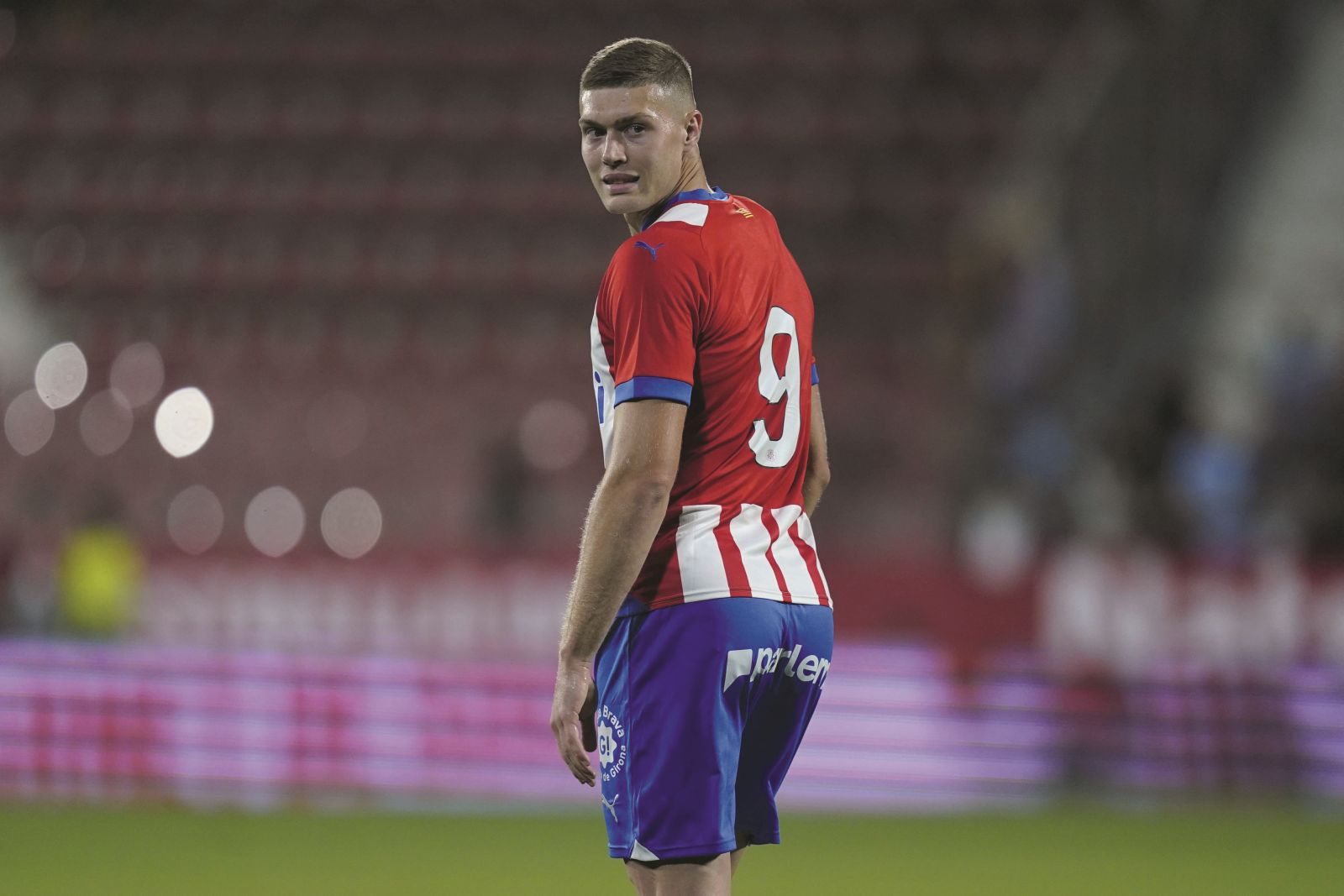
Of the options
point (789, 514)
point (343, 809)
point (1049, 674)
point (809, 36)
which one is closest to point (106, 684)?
point (343, 809)

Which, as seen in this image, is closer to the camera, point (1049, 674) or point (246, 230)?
point (1049, 674)

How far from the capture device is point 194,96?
18.4 meters

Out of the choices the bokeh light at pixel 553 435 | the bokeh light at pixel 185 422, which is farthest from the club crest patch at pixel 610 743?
the bokeh light at pixel 185 422

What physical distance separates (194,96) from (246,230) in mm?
2142

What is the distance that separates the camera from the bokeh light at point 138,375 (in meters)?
15.3

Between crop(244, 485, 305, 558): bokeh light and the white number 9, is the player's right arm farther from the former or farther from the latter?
crop(244, 485, 305, 558): bokeh light

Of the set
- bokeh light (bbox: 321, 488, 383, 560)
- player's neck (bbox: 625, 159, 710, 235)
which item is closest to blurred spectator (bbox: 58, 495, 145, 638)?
bokeh light (bbox: 321, 488, 383, 560)

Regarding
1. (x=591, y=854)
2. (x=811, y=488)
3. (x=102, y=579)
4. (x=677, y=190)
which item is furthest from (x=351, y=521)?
(x=677, y=190)

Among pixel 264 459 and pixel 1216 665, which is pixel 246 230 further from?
pixel 1216 665

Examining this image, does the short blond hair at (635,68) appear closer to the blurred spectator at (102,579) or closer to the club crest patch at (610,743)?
the club crest patch at (610,743)

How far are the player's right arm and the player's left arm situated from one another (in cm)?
63

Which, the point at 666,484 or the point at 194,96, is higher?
the point at 194,96

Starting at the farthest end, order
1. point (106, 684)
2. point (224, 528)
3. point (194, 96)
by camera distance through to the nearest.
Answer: point (194, 96) → point (224, 528) → point (106, 684)

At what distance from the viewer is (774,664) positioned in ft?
10.3
